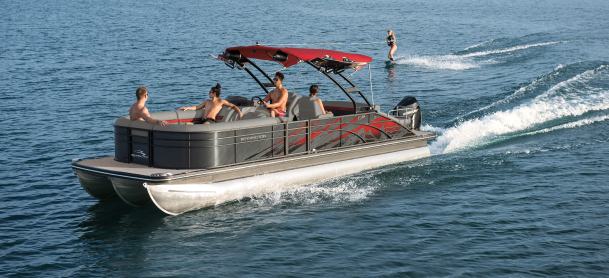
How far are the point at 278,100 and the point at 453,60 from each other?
1919 cm

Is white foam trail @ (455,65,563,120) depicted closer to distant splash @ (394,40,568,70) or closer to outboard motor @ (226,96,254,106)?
distant splash @ (394,40,568,70)

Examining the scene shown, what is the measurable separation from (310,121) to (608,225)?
4988mm

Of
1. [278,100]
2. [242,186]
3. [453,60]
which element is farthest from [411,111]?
[453,60]

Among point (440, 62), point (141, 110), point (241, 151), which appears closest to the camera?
point (141, 110)

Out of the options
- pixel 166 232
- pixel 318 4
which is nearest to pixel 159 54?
pixel 166 232

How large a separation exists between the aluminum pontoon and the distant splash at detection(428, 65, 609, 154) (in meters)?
2.28

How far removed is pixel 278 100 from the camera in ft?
36.3

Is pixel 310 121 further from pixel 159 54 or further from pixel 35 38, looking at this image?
pixel 35 38

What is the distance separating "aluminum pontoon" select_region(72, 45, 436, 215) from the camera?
8859 millimetres

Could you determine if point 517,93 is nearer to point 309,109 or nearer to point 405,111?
point 405,111

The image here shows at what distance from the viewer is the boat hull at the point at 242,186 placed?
8797 millimetres

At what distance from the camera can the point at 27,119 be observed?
16844mm

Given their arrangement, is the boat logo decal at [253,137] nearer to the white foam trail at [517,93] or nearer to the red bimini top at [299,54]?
the red bimini top at [299,54]

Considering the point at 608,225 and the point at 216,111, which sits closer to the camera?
the point at 608,225
